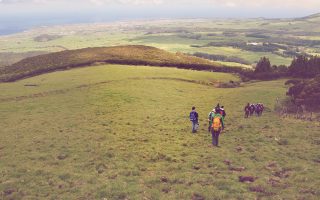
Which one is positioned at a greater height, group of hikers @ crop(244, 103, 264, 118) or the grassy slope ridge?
the grassy slope ridge

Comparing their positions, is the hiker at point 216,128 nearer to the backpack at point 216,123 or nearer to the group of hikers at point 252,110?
the backpack at point 216,123

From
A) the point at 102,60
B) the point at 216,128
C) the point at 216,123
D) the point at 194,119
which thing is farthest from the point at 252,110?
the point at 102,60

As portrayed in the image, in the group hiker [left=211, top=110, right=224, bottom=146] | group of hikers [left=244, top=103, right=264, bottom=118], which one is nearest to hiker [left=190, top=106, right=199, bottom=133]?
hiker [left=211, top=110, right=224, bottom=146]

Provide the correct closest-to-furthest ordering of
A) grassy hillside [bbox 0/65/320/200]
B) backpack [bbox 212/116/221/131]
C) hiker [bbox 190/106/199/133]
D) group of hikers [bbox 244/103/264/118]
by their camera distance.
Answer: grassy hillside [bbox 0/65/320/200] < backpack [bbox 212/116/221/131] < hiker [bbox 190/106/199/133] < group of hikers [bbox 244/103/264/118]

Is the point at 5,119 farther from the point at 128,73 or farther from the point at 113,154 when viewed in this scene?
the point at 128,73

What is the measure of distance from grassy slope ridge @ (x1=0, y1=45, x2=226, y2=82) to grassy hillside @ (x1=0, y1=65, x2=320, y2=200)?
28.5 metres

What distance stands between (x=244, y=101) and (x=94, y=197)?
31.6m

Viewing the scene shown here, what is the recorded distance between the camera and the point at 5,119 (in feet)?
137

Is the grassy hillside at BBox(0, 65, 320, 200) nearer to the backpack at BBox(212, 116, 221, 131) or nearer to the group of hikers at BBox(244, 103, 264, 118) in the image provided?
the group of hikers at BBox(244, 103, 264, 118)

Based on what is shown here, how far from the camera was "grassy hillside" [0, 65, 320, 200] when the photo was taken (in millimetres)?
20875

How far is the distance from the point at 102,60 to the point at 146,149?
5709 cm

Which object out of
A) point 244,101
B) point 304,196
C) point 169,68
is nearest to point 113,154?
point 304,196

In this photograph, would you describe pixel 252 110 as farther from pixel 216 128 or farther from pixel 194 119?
pixel 216 128

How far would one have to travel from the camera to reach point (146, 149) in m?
28.2
